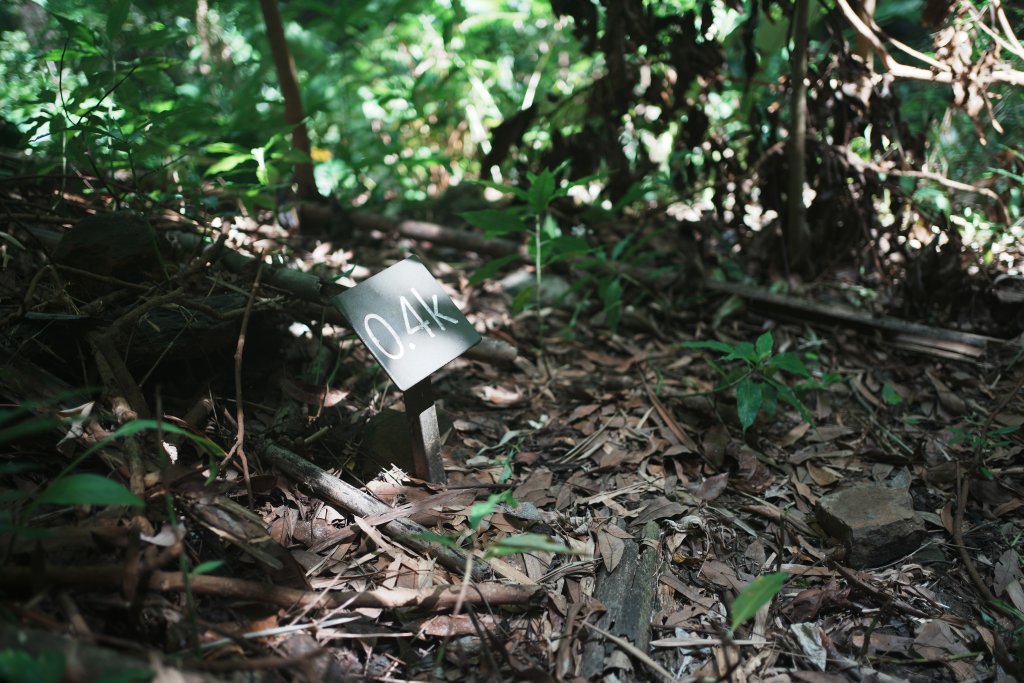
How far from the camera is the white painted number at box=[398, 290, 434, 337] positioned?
1.80 meters

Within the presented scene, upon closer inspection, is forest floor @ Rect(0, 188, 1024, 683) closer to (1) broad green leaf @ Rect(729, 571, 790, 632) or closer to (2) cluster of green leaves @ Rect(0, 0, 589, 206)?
(1) broad green leaf @ Rect(729, 571, 790, 632)

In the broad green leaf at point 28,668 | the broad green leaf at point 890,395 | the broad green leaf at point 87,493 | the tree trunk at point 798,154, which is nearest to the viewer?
the broad green leaf at point 28,668

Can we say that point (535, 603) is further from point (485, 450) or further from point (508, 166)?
point (508, 166)

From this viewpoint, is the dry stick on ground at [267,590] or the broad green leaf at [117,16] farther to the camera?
the broad green leaf at [117,16]

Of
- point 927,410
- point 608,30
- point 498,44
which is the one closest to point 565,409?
point 927,410

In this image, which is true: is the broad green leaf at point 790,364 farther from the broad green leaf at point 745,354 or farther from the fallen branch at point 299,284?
the fallen branch at point 299,284

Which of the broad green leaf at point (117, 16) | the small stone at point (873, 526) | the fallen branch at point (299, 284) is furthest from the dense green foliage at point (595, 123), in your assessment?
the small stone at point (873, 526)

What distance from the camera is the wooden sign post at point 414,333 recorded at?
171cm

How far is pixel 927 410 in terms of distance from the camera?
2406 millimetres

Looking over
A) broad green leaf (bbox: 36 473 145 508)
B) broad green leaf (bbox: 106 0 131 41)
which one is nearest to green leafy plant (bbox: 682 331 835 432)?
broad green leaf (bbox: 36 473 145 508)

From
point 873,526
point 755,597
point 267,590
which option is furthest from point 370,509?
point 873,526

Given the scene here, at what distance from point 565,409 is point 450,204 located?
191 cm

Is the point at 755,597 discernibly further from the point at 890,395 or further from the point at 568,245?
Result: the point at 568,245

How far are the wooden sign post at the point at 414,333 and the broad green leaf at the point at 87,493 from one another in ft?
2.04
